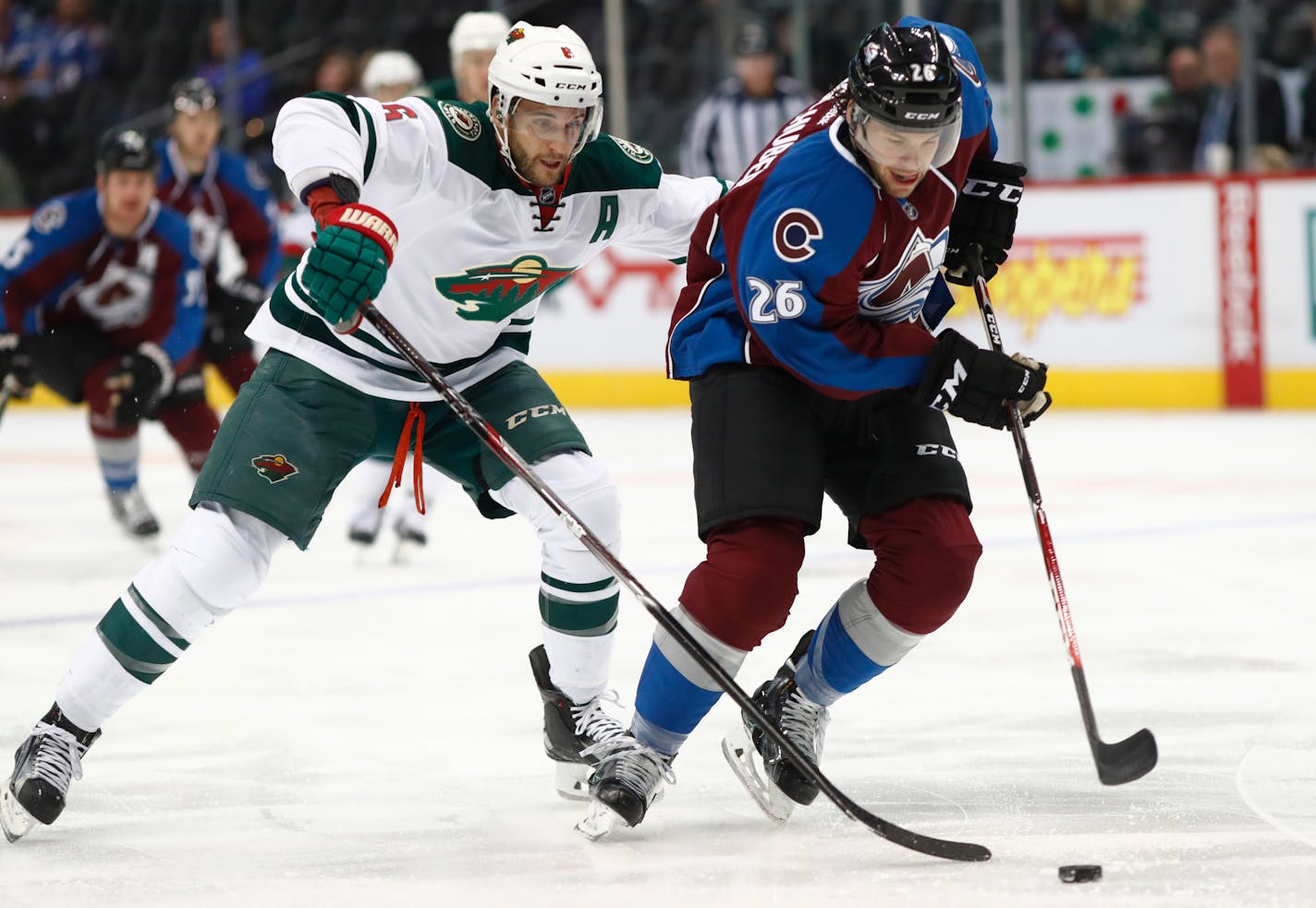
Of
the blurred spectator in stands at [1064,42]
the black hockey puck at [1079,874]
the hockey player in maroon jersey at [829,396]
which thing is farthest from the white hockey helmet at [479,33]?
the blurred spectator in stands at [1064,42]

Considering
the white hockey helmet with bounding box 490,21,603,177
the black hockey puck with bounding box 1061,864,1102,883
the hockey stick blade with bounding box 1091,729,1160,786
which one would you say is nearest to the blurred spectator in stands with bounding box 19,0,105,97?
the white hockey helmet with bounding box 490,21,603,177

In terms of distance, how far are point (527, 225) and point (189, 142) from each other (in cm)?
339

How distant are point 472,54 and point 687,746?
2477 millimetres

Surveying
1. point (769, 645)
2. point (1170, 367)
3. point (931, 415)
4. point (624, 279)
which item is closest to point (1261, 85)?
point (1170, 367)

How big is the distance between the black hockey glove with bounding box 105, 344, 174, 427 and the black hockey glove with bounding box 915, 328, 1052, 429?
10.7ft

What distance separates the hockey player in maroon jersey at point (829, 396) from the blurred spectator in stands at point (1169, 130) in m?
5.40

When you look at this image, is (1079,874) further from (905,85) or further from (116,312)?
(116,312)

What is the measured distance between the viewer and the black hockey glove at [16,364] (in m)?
5.13

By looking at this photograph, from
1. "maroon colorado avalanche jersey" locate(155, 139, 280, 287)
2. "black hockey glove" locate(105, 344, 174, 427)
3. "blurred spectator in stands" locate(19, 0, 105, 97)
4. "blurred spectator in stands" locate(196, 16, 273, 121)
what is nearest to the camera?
"black hockey glove" locate(105, 344, 174, 427)

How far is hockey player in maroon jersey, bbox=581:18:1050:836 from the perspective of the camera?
8.41 ft

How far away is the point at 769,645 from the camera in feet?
13.2

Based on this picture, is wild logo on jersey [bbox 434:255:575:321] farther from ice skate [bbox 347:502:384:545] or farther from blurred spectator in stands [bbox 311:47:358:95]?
blurred spectator in stands [bbox 311:47:358:95]

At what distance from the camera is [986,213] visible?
2.95m

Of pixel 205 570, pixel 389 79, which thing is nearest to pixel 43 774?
pixel 205 570
